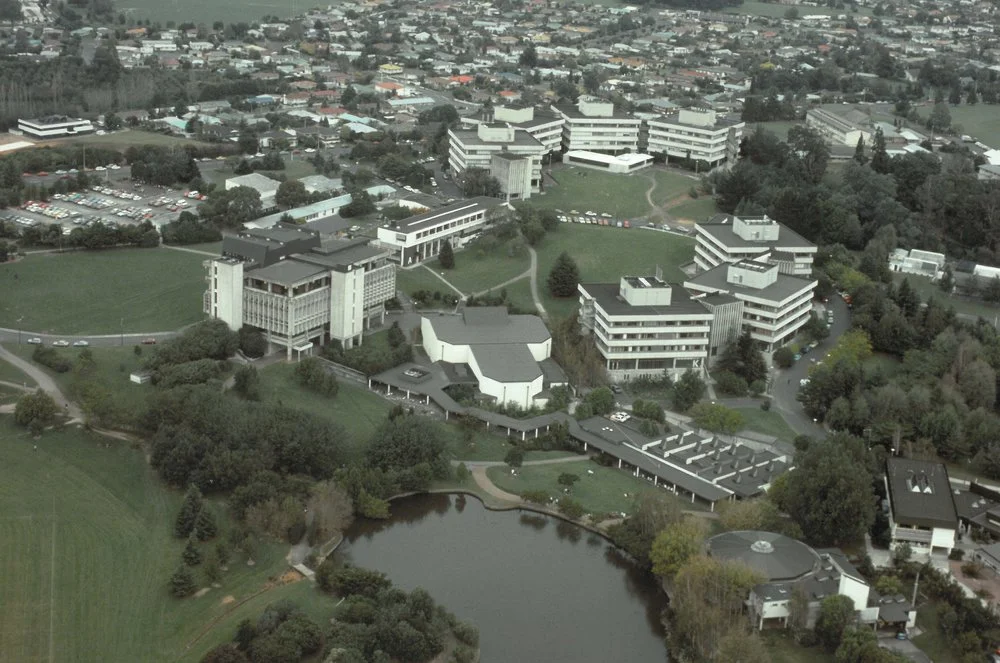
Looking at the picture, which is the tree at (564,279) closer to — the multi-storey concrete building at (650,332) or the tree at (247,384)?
the multi-storey concrete building at (650,332)

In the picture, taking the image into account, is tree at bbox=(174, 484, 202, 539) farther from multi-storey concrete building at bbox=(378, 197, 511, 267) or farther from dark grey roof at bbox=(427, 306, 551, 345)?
multi-storey concrete building at bbox=(378, 197, 511, 267)

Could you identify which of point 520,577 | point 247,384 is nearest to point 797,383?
point 520,577

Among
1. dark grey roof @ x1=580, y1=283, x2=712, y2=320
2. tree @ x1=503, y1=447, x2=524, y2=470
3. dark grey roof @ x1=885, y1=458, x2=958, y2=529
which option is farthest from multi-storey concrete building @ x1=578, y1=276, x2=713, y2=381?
dark grey roof @ x1=885, y1=458, x2=958, y2=529

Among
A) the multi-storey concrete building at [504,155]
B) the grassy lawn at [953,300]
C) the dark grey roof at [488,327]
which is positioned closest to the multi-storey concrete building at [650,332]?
the dark grey roof at [488,327]

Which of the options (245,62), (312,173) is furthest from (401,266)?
(245,62)

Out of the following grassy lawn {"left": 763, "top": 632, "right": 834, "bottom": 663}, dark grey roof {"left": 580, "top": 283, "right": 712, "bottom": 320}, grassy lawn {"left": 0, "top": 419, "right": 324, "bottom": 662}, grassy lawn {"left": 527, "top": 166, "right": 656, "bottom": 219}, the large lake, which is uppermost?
dark grey roof {"left": 580, "top": 283, "right": 712, "bottom": 320}

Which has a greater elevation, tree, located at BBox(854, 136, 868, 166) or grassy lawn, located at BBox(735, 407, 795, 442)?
tree, located at BBox(854, 136, 868, 166)
